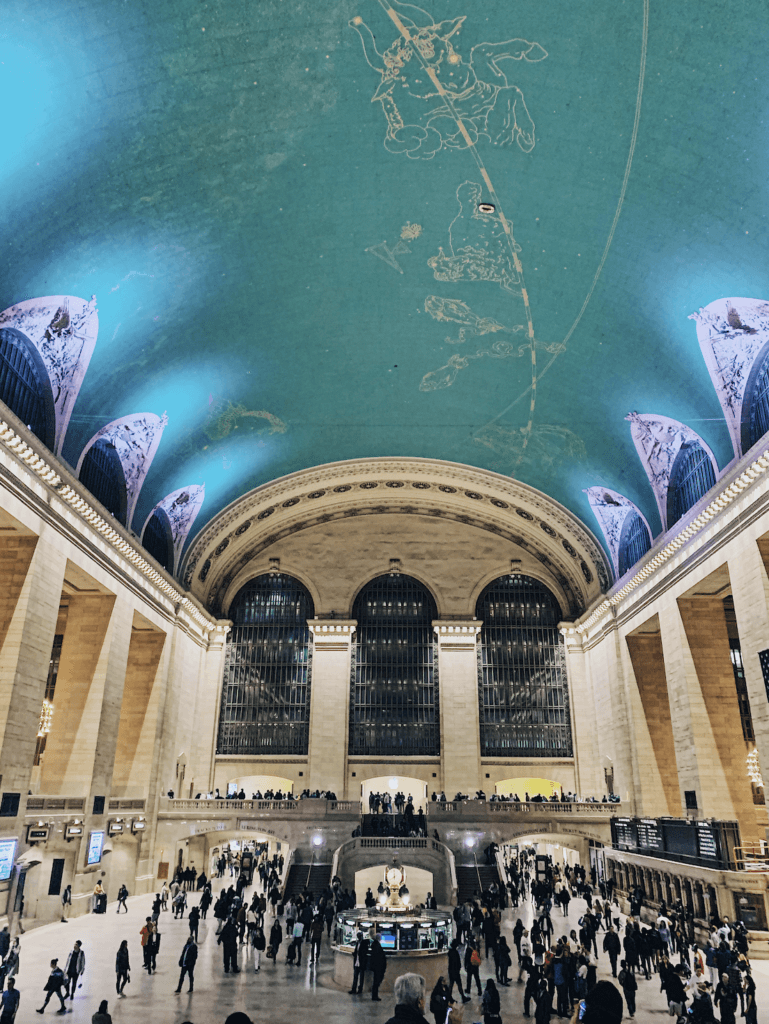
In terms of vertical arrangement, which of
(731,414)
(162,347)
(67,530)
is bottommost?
(67,530)

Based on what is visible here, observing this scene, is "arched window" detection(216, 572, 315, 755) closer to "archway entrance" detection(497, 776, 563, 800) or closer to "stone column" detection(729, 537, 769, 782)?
"archway entrance" detection(497, 776, 563, 800)

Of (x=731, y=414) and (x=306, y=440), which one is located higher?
(x=306, y=440)

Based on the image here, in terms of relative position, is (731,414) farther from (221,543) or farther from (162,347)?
(221,543)

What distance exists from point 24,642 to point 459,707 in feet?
59.6

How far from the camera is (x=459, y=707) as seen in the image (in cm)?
2994

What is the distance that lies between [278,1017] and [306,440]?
60.8 feet

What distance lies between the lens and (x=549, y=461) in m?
25.7

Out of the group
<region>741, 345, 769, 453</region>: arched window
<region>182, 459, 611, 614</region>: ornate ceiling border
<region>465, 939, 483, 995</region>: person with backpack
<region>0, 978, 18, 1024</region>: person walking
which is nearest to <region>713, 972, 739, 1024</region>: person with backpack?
<region>465, 939, 483, 995</region>: person with backpack

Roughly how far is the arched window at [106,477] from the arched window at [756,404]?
51.7ft

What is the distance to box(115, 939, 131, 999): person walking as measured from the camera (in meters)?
10.9

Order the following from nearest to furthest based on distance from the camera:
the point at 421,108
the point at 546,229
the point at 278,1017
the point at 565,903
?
1. the point at 278,1017
2. the point at 421,108
3. the point at 546,229
4. the point at 565,903

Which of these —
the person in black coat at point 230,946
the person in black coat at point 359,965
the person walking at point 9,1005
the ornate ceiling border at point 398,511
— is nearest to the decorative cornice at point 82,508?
the ornate ceiling border at point 398,511

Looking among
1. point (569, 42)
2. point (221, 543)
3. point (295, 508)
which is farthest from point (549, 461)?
point (569, 42)

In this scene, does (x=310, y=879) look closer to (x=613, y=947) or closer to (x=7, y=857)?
(x=7, y=857)
